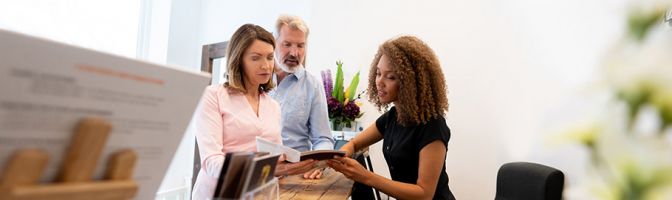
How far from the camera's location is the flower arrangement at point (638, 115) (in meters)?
0.25

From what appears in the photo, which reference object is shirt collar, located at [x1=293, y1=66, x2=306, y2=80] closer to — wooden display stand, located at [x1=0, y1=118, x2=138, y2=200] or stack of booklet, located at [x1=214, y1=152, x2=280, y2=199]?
stack of booklet, located at [x1=214, y1=152, x2=280, y2=199]

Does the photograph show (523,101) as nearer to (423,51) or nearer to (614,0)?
(423,51)

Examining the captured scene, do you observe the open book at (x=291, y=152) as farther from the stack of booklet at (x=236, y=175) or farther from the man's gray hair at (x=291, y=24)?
the man's gray hair at (x=291, y=24)

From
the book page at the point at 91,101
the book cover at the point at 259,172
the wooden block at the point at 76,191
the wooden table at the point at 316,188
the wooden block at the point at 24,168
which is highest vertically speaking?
the book page at the point at 91,101

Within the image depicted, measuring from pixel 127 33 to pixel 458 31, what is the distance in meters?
2.47

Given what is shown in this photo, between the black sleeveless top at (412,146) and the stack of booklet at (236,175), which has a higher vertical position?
the stack of booklet at (236,175)

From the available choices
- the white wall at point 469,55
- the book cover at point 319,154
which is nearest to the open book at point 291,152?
the book cover at point 319,154

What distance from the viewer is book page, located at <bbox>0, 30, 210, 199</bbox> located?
446 mm

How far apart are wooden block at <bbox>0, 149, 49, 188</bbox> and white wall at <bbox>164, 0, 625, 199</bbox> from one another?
1.75m

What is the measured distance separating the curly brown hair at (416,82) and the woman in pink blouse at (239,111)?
1.72 ft

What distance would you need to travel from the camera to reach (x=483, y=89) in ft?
9.44

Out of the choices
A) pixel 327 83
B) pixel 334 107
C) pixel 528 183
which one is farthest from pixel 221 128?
pixel 327 83

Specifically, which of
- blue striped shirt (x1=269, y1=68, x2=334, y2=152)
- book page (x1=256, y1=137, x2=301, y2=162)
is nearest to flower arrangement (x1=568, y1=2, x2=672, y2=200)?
book page (x1=256, y1=137, x2=301, y2=162)

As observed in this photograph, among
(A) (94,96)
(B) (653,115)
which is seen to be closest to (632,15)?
(B) (653,115)
